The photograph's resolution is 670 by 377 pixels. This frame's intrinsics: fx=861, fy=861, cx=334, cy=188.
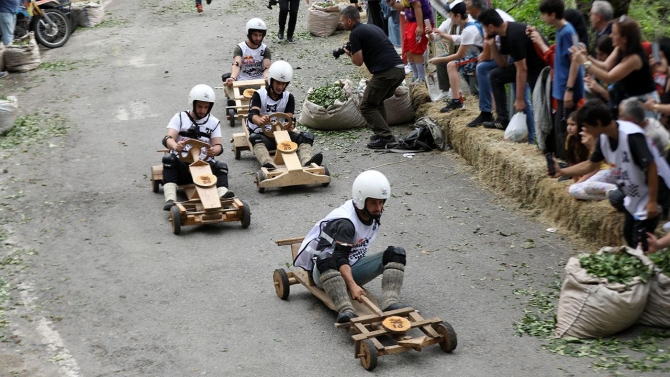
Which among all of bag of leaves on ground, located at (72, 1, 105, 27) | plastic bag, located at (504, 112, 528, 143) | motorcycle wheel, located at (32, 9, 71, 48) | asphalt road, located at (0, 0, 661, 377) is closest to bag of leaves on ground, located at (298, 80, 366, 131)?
asphalt road, located at (0, 0, 661, 377)

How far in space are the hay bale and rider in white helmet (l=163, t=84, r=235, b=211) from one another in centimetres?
344

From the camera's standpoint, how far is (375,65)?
13.0 metres

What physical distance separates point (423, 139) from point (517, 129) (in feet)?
6.59

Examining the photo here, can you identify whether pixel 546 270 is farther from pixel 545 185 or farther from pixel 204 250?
pixel 204 250

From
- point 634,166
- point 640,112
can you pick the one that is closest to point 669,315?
point 634,166

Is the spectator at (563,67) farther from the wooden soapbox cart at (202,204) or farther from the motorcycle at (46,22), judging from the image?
the motorcycle at (46,22)

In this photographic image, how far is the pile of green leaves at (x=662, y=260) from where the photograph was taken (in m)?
7.19

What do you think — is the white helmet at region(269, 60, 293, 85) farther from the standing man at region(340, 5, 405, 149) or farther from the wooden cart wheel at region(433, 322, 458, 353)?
the wooden cart wheel at region(433, 322, 458, 353)

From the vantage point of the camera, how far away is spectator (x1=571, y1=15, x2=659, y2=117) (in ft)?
28.4

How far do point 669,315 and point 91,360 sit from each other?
4.78 m

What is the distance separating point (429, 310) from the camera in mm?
7984

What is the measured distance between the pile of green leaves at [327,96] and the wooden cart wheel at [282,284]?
19.5ft

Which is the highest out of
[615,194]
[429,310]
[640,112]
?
[640,112]

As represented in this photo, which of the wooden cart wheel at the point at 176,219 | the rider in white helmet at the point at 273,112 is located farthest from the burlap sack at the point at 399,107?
the wooden cart wheel at the point at 176,219
